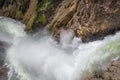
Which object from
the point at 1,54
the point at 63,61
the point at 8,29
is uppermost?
the point at 8,29

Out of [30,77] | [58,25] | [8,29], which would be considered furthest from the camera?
[8,29]

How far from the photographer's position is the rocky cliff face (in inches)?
1209

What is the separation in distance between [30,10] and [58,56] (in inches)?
605

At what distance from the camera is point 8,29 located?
33.3 meters

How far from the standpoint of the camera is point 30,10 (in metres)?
36.4

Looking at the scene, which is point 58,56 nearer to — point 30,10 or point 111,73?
point 111,73

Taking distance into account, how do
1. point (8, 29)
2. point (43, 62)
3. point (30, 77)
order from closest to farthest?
point (30, 77), point (43, 62), point (8, 29)

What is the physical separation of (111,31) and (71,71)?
4805 millimetres

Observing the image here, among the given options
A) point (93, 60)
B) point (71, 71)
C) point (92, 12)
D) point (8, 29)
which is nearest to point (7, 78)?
point (71, 71)

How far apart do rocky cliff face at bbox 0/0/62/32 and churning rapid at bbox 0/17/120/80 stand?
2515mm

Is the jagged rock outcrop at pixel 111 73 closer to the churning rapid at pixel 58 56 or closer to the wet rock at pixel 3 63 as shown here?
the churning rapid at pixel 58 56

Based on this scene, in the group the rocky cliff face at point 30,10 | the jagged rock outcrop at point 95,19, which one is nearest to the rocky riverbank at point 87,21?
the jagged rock outcrop at point 95,19

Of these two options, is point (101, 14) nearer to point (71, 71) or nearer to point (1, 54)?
point (71, 71)

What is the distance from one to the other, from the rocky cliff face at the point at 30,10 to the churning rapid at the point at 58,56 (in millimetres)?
2515
